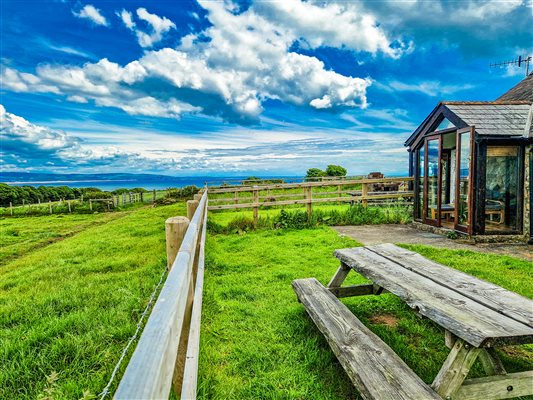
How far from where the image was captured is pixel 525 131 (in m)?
7.89

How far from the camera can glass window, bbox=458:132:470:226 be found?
27.4 ft

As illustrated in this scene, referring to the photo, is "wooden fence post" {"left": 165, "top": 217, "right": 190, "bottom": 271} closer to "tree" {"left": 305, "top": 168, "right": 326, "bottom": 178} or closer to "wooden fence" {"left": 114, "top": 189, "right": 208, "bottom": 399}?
"wooden fence" {"left": 114, "top": 189, "right": 208, "bottom": 399}

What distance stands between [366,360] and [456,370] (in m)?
0.53

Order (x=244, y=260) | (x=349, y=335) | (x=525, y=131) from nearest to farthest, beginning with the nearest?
(x=349, y=335), (x=244, y=260), (x=525, y=131)

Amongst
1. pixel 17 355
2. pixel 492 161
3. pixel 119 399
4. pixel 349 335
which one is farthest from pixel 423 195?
pixel 119 399

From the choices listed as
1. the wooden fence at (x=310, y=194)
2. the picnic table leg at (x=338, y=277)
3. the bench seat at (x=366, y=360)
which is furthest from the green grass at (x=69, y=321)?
the wooden fence at (x=310, y=194)

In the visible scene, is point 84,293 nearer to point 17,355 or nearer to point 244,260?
point 17,355

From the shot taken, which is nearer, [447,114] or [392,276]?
[392,276]

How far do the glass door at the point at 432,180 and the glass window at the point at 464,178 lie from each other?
911 mm

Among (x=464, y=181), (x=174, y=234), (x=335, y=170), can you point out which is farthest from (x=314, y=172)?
(x=174, y=234)

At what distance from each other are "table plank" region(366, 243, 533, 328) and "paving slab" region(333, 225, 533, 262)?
4.23 metres

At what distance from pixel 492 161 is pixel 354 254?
606 cm

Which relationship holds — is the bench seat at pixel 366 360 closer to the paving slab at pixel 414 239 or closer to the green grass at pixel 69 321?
the green grass at pixel 69 321

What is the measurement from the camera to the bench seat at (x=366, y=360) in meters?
2.05
